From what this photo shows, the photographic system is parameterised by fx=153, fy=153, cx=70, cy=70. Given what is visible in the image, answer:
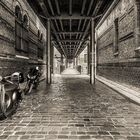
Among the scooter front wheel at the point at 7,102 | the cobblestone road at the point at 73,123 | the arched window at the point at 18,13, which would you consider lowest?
the cobblestone road at the point at 73,123

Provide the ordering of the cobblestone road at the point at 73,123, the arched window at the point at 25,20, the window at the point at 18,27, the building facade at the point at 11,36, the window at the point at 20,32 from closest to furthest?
the cobblestone road at the point at 73,123 < the building facade at the point at 11,36 < the window at the point at 18,27 < the window at the point at 20,32 < the arched window at the point at 25,20

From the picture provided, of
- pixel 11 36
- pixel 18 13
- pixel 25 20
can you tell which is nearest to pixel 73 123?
pixel 11 36

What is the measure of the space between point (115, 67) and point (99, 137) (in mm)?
7306

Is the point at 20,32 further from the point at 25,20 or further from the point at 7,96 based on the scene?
the point at 7,96

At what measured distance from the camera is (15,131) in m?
2.95

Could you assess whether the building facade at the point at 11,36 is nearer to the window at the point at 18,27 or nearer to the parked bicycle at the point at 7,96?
the window at the point at 18,27

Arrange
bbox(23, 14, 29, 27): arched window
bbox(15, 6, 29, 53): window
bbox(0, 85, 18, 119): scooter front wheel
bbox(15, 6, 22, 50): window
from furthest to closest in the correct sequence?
bbox(23, 14, 29, 27): arched window
bbox(15, 6, 29, 53): window
bbox(15, 6, 22, 50): window
bbox(0, 85, 18, 119): scooter front wheel

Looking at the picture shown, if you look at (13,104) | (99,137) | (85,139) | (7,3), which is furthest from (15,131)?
(7,3)

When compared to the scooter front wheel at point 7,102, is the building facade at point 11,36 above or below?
above

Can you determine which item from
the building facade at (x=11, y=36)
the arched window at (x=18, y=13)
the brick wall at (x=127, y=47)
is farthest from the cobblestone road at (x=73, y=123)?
the arched window at (x=18, y=13)

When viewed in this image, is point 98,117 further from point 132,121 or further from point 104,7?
point 104,7

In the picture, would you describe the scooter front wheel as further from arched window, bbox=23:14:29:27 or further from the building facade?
arched window, bbox=23:14:29:27

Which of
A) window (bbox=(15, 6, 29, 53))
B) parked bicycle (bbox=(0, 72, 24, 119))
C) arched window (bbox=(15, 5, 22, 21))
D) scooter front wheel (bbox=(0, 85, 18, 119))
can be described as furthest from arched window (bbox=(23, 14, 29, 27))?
scooter front wheel (bbox=(0, 85, 18, 119))

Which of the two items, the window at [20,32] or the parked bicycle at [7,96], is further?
the window at [20,32]
